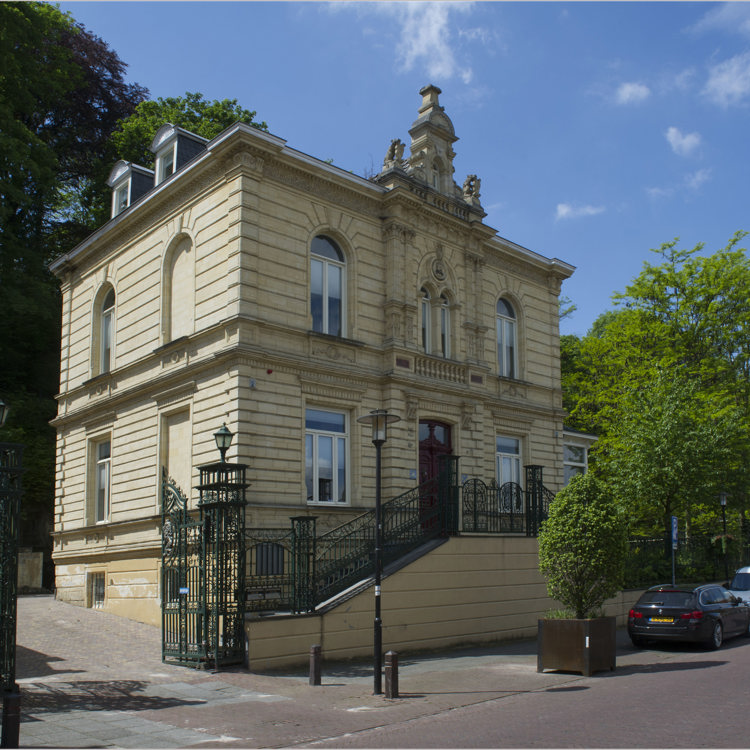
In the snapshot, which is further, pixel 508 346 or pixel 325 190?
pixel 508 346

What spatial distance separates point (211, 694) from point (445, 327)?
46.5ft

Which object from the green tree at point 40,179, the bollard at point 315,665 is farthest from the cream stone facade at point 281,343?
the bollard at point 315,665

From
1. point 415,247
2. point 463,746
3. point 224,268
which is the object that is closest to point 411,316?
point 415,247

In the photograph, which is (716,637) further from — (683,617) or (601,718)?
(601,718)

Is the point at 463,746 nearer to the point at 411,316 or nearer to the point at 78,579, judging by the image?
the point at 411,316

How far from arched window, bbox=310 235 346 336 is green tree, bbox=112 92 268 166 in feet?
55.6

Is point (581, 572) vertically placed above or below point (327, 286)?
below

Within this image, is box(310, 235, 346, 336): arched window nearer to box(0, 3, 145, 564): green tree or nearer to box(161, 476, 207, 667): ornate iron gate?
box(161, 476, 207, 667): ornate iron gate

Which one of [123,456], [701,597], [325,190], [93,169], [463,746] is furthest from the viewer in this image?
[93,169]

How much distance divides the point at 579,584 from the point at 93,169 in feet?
103

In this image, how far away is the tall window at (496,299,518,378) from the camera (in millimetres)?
26688

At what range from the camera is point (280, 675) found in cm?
1440

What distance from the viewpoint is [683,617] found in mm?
17875

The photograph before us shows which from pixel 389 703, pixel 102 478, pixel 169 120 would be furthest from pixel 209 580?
pixel 169 120
